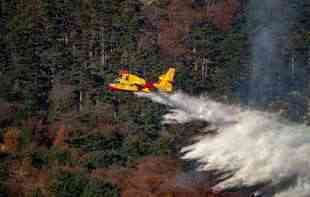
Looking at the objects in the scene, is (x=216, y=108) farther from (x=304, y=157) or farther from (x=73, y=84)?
(x=73, y=84)

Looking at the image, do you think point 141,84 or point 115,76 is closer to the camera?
point 141,84

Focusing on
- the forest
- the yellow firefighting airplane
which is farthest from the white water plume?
the yellow firefighting airplane

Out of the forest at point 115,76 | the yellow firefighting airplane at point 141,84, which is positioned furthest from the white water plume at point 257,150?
the yellow firefighting airplane at point 141,84

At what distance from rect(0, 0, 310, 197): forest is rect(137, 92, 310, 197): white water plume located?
3.73m

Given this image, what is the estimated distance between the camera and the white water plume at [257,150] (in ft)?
104

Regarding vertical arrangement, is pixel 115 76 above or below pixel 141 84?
below

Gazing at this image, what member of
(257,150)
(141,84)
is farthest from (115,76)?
(257,150)

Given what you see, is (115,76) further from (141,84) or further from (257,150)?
(257,150)

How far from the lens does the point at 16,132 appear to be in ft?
170

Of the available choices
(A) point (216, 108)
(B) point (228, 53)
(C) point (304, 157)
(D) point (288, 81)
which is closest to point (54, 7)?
(B) point (228, 53)

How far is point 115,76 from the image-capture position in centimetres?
5744

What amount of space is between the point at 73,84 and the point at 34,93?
3.30 metres

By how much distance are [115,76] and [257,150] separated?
24183 mm

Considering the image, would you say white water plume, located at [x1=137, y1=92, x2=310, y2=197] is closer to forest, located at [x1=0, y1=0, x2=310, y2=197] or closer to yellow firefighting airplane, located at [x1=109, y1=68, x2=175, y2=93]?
forest, located at [x1=0, y1=0, x2=310, y2=197]
